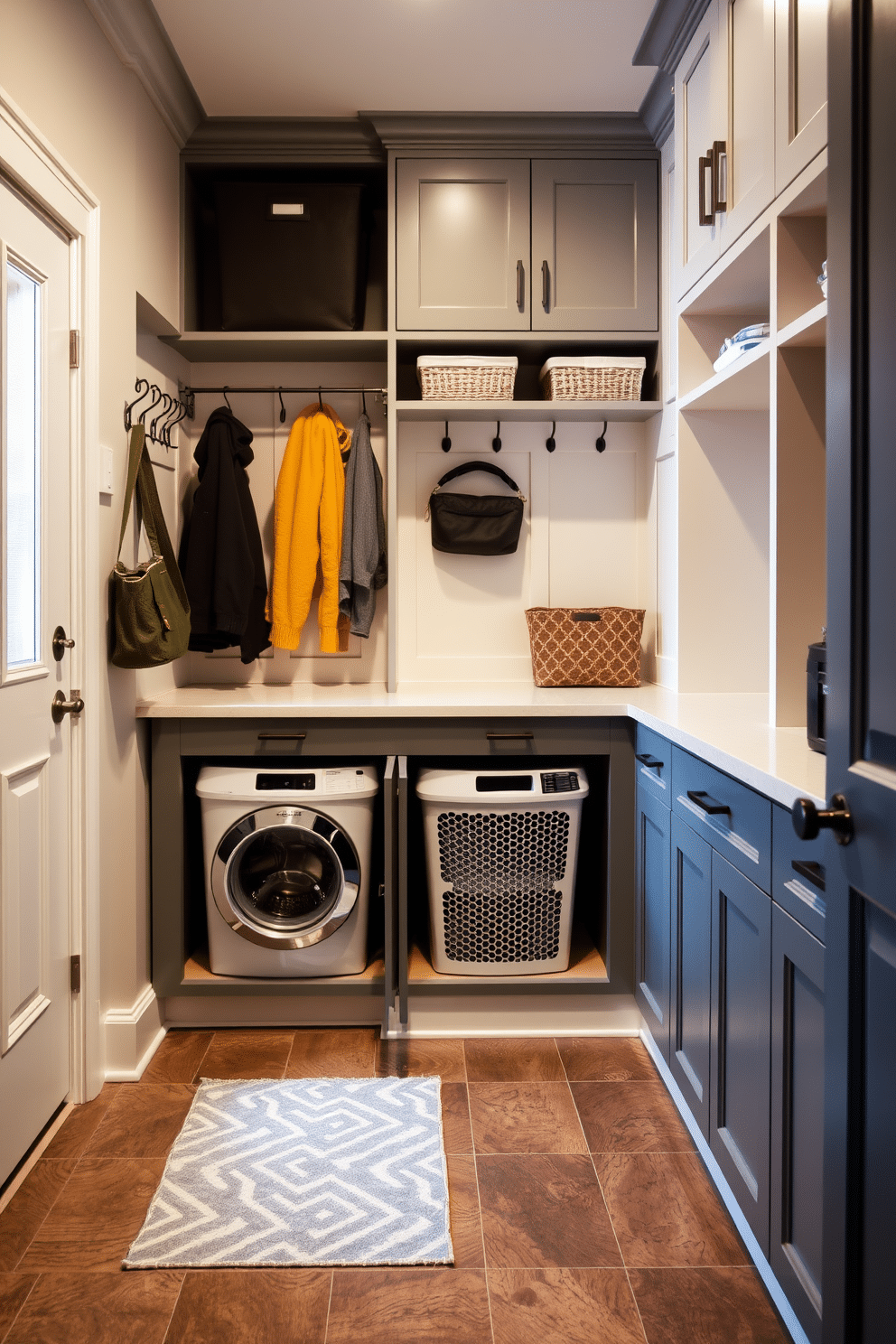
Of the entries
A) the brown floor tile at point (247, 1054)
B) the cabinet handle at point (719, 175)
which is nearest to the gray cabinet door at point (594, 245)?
the cabinet handle at point (719, 175)

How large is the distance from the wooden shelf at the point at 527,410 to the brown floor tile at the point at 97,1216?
83.0 inches

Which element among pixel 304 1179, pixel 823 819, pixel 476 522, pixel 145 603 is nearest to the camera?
pixel 823 819

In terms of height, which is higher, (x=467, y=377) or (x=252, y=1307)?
(x=467, y=377)

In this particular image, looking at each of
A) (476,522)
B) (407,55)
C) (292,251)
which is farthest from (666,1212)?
(407,55)

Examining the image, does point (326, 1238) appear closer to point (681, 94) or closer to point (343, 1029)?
point (343, 1029)

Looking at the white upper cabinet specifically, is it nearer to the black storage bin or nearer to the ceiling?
the ceiling

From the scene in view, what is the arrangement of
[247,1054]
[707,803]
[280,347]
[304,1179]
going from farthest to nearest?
1. [280,347]
2. [247,1054]
3. [304,1179]
4. [707,803]

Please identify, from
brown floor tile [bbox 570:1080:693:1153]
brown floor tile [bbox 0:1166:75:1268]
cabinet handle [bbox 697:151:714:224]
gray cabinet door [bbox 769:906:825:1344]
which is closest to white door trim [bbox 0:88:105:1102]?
brown floor tile [bbox 0:1166:75:1268]

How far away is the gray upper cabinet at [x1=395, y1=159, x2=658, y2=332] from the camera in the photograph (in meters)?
2.79

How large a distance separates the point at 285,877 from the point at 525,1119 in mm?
916

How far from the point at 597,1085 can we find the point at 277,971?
2.97ft

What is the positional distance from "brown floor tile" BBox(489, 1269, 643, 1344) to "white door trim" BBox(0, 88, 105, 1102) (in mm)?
1120

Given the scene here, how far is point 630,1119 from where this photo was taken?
2.13 m

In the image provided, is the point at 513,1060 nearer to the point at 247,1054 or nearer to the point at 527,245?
the point at 247,1054
